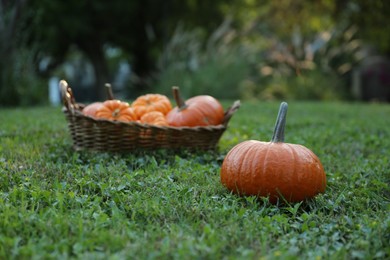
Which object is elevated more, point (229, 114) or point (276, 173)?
point (229, 114)

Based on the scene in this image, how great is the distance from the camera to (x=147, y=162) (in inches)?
131

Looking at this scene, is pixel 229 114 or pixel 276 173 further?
pixel 229 114

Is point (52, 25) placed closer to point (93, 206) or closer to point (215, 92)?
point (215, 92)

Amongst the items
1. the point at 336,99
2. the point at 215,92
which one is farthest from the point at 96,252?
the point at 336,99

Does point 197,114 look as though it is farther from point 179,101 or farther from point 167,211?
Result: point 167,211

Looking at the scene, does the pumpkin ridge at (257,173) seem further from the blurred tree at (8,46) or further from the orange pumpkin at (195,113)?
the blurred tree at (8,46)

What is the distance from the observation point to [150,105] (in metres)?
4.02

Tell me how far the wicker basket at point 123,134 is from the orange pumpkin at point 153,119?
18 centimetres

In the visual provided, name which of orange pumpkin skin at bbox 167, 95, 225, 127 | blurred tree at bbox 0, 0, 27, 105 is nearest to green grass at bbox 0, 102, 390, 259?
orange pumpkin skin at bbox 167, 95, 225, 127

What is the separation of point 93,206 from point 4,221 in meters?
0.41

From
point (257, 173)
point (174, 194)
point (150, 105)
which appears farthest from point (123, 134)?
point (257, 173)

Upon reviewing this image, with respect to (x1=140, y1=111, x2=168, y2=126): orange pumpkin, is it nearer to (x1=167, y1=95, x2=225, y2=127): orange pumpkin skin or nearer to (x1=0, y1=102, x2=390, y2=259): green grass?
(x1=167, y1=95, x2=225, y2=127): orange pumpkin skin

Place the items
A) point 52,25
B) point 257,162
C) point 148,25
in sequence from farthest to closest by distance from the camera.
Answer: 1. point 148,25
2. point 52,25
3. point 257,162

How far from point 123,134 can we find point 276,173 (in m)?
1.38
